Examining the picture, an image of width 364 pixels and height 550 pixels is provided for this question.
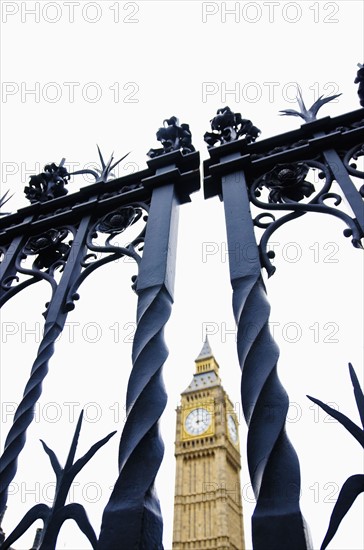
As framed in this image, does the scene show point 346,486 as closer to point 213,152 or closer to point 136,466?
point 136,466

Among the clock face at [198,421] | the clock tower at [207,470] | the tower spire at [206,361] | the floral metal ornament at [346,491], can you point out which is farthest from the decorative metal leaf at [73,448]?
the tower spire at [206,361]

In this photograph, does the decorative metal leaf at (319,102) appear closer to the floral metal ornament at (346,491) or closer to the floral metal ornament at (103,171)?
the floral metal ornament at (103,171)

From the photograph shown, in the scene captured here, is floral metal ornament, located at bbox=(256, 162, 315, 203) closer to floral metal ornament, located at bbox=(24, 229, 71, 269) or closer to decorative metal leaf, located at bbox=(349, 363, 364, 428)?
decorative metal leaf, located at bbox=(349, 363, 364, 428)

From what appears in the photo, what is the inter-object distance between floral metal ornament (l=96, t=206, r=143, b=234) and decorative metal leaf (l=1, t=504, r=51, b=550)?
1330 millimetres

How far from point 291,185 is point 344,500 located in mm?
1403

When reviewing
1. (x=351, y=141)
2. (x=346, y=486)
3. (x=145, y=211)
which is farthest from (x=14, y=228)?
(x=346, y=486)

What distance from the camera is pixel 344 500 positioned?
1068 millimetres

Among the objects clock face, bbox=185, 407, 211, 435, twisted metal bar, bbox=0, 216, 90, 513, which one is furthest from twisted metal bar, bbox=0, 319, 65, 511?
clock face, bbox=185, 407, 211, 435

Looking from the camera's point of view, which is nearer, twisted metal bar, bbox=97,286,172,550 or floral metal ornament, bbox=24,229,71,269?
twisted metal bar, bbox=97,286,172,550

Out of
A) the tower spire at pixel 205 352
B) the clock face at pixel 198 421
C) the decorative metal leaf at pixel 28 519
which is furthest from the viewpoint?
the tower spire at pixel 205 352

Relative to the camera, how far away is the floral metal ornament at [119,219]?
2262mm

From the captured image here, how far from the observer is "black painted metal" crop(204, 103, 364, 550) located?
3.60ft

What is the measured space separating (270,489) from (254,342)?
1.48 feet

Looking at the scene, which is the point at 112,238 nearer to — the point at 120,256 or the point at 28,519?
the point at 120,256
